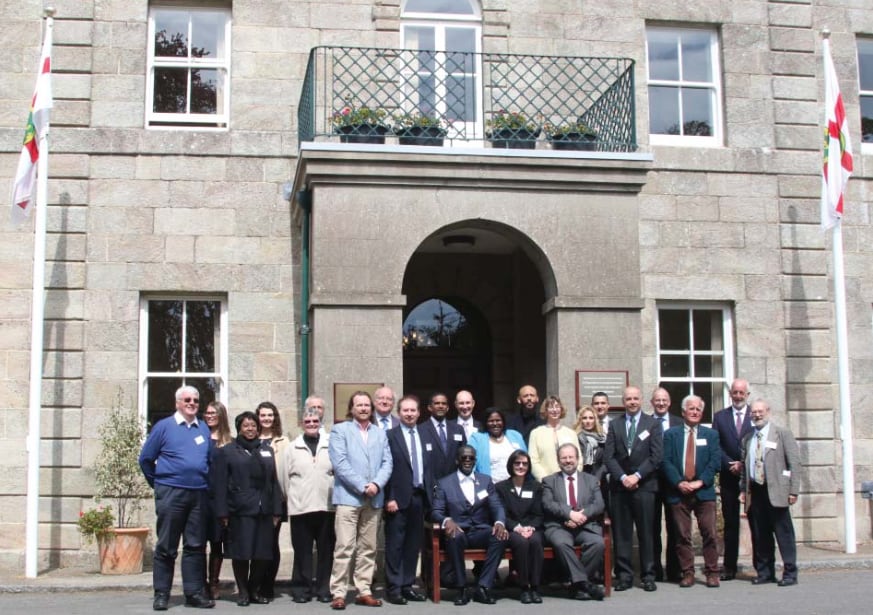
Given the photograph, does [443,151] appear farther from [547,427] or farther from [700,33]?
[700,33]

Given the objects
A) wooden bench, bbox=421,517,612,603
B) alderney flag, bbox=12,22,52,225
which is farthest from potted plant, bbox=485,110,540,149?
alderney flag, bbox=12,22,52,225

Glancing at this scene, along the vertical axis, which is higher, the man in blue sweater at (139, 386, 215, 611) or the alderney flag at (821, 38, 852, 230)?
the alderney flag at (821, 38, 852, 230)

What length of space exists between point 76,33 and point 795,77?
8864 mm

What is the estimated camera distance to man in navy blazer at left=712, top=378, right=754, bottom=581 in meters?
11.0

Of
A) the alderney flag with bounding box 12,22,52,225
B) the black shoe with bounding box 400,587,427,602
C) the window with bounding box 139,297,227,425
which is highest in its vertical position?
the alderney flag with bounding box 12,22,52,225

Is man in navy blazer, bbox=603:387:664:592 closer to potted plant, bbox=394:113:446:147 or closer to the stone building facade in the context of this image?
the stone building facade

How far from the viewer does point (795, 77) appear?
14.7 meters

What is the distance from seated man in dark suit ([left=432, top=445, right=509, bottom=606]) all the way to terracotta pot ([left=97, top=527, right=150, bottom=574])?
11.2ft

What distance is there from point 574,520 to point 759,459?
1920mm

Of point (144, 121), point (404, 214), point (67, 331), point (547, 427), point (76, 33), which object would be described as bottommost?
point (547, 427)

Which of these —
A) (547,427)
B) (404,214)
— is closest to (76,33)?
(404,214)

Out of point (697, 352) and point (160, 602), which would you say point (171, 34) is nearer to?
point (160, 602)

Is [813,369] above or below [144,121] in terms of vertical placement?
below

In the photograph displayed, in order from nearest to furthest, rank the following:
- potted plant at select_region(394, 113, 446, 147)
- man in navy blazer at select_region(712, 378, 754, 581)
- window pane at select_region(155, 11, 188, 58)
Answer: man in navy blazer at select_region(712, 378, 754, 581) < potted plant at select_region(394, 113, 446, 147) < window pane at select_region(155, 11, 188, 58)
